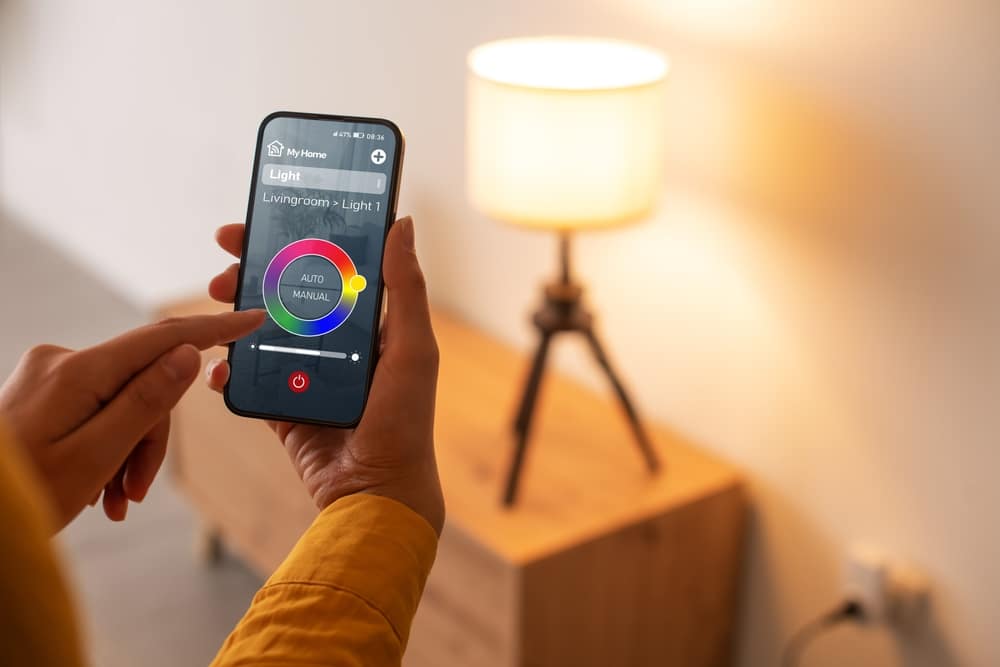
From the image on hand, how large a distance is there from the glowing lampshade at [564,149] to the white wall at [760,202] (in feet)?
0.30

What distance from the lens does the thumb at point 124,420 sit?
0.49 m

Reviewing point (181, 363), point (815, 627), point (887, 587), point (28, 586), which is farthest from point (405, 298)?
point (815, 627)

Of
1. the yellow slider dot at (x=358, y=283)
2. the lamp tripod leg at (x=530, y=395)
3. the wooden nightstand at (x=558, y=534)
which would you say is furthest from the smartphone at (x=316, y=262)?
the lamp tripod leg at (x=530, y=395)

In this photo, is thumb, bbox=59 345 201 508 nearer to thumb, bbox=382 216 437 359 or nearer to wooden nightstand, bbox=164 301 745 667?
thumb, bbox=382 216 437 359

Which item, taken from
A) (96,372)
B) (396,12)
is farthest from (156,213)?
(96,372)

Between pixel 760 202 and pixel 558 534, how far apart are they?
44 centimetres

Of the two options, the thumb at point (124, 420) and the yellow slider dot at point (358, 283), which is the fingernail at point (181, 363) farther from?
the yellow slider dot at point (358, 283)

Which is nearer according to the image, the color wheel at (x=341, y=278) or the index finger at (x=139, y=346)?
the index finger at (x=139, y=346)

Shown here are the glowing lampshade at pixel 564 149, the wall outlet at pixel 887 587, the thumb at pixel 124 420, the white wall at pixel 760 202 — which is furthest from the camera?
the wall outlet at pixel 887 587

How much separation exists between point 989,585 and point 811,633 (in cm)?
27

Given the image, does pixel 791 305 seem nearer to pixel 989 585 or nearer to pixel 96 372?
→ pixel 989 585

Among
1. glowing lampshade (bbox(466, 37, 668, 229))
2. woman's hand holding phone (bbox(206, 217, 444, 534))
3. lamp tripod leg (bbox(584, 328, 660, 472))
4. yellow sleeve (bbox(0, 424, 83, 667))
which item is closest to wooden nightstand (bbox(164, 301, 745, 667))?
lamp tripod leg (bbox(584, 328, 660, 472))

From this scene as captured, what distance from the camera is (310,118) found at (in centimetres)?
64

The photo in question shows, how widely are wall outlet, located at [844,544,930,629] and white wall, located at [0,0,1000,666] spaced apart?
0.02 m
